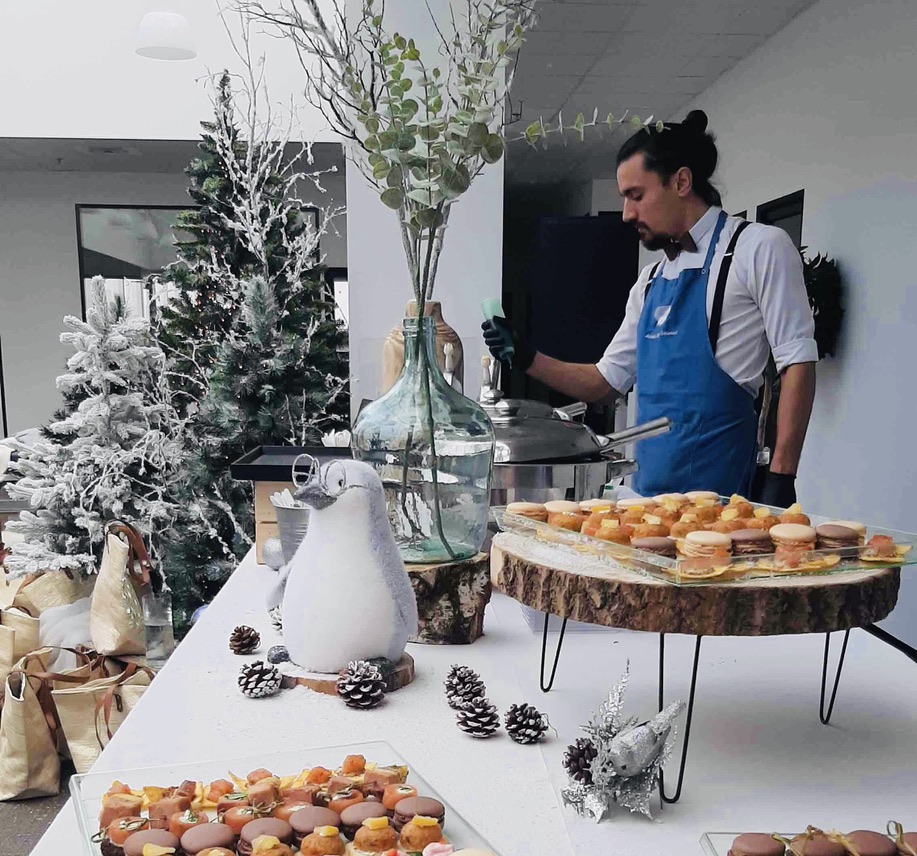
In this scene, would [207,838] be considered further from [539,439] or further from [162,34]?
[162,34]

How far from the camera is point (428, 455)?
1.11m

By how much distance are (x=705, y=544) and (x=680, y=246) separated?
54.6 inches

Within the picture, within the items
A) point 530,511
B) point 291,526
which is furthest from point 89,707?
point 530,511

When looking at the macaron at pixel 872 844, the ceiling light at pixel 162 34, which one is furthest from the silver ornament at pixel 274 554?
the ceiling light at pixel 162 34

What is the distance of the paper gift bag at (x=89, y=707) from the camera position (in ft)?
6.31

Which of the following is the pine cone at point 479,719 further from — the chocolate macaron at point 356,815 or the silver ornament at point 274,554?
the silver ornament at point 274,554

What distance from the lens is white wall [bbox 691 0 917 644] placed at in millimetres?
3156

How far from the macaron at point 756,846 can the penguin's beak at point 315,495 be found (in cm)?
52

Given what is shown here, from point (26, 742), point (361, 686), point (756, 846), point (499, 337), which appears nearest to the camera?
point (756, 846)

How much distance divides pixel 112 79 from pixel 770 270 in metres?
4.80

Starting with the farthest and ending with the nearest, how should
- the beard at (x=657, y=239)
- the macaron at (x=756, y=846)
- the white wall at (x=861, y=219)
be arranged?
1. the white wall at (x=861, y=219)
2. the beard at (x=657, y=239)
3. the macaron at (x=756, y=846)

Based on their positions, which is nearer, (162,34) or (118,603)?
(118,603)

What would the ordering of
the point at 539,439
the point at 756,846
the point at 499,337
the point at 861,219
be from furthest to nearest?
the point at 861,219, the point at 499,337, the point at 539,439, the point at 756,846

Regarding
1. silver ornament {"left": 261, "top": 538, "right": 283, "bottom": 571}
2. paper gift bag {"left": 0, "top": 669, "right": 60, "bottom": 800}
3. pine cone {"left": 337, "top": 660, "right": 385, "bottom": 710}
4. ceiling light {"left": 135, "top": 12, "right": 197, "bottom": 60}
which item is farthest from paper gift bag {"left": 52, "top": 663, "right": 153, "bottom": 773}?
ceiling light {"left": 135, "top": 12, "right": 197, "bottom": 60}
